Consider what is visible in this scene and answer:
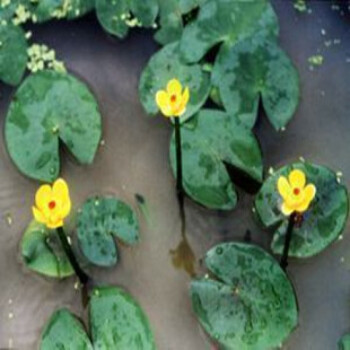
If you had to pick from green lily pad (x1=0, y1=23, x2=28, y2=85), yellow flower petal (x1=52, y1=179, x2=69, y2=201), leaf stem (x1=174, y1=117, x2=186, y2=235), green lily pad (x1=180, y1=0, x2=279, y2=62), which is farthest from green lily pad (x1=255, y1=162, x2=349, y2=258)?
green lily pad (x1=0, y1=23, x2=28, y2=85)

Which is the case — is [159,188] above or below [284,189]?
below

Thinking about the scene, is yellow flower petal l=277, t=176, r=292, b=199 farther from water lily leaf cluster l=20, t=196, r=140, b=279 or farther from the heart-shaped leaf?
the heart-shaped leaf

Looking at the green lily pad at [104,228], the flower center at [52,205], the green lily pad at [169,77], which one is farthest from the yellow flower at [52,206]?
the green lily pad at [169,77]

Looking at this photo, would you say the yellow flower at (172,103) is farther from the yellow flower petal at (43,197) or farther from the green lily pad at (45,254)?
the green lily pad at (45,254)

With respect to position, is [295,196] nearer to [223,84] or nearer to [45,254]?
[223,84]

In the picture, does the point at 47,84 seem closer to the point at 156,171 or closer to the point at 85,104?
the point at 85,104

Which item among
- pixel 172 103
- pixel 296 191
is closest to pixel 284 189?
pixel 296 191

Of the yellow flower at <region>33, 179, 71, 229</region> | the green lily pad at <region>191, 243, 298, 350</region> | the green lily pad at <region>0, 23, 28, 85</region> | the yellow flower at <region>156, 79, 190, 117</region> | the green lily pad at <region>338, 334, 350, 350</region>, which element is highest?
the yellow flower at <region>156, 79, 190, 117</region>
